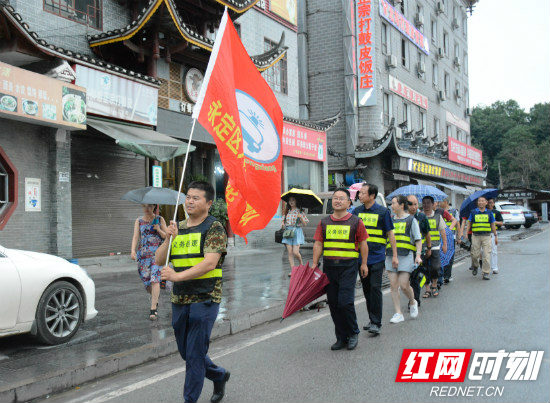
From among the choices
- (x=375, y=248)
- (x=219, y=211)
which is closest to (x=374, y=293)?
(x=375, y=248)

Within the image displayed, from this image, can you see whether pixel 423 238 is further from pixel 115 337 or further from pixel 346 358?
pixel 115 337

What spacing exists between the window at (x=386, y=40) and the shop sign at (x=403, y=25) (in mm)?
433

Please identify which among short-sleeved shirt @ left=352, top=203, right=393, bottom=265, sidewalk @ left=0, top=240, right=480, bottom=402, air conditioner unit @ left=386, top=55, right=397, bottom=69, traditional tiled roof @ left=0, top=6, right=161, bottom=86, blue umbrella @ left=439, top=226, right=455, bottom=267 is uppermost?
air conditioner unit @ left=386, top=55, right=397, bottom=69

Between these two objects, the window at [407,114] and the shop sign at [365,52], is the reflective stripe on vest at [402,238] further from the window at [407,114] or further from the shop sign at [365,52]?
the window at [407,114]

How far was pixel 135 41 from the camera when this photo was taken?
1355cm

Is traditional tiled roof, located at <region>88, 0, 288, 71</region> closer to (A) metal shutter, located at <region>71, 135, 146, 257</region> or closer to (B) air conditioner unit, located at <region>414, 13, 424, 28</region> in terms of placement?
(A) metal shutter, located at <region>71, 135, 146, 257</region>

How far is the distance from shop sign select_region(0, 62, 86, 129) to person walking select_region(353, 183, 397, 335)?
23.9ft

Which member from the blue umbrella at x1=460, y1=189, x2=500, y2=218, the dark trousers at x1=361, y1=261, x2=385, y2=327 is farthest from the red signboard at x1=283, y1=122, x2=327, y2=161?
the dark trousers at x1=361, y1=261, x2=385, y2=327

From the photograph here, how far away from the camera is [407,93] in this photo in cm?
3034

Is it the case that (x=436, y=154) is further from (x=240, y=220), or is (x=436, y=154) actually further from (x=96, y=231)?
(x=240, y=220)

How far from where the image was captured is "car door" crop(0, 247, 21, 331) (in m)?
4.99

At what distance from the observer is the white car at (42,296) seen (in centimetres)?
508

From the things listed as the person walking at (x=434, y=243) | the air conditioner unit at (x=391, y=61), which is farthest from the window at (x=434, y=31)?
the person walking at (x=434, y=243)

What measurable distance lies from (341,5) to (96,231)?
18.5 m
